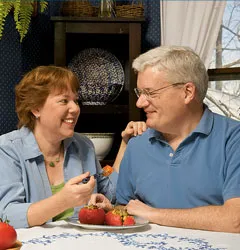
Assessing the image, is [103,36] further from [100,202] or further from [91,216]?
[91,216]

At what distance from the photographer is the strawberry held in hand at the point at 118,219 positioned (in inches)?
71.8

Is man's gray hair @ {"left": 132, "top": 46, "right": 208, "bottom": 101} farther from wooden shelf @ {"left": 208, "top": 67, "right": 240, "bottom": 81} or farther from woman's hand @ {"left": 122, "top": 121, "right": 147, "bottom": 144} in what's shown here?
wooden shelf @ {"left": 208, "top": 67, "right": 240, "bottom": 81}

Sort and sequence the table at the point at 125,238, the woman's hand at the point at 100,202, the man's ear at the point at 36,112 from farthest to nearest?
the man's ear at the point at 36,112 < the woman's hand at the point at 100,202 < the table at the point at 125,238

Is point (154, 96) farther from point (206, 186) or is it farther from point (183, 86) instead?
point (206, 186)

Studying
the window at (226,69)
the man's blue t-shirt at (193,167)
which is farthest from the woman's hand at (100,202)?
the window at (226,69)

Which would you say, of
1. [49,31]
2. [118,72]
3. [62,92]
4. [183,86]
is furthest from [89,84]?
[183,86]

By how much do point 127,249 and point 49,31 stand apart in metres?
2.45

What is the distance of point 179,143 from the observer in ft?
7.29

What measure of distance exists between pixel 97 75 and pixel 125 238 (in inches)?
79.3

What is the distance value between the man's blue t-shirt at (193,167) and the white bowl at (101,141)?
117cm

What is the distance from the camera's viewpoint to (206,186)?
2096 mm

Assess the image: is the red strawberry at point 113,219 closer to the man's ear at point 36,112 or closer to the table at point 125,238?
the table at point 125,238

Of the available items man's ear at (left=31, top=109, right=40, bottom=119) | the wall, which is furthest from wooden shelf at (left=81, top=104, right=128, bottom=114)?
man's ear at (left=31, top=109, right=40, bottom=119)

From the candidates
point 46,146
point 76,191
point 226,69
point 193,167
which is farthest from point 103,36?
point 76,191
